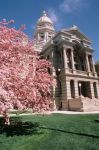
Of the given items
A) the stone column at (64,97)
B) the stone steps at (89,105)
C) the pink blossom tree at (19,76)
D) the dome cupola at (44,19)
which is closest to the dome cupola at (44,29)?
the dome cupola at (44,19)

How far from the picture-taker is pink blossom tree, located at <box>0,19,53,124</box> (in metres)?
8.33

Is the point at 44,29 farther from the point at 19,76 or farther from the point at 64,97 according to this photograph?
the point at 19,76

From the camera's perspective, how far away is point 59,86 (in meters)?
32.7

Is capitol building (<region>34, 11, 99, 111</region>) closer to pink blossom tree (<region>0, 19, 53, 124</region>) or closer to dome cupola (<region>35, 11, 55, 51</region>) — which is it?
pink blossom tree (<region>0, 19, 53, 124</region>)

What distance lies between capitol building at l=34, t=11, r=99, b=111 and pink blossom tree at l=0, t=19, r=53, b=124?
1661 cm

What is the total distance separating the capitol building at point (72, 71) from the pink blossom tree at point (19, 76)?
54.5 ft

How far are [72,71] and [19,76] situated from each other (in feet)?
79.5

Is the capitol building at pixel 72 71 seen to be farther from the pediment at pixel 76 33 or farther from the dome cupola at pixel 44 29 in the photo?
the dome cupola at pixel 44 29

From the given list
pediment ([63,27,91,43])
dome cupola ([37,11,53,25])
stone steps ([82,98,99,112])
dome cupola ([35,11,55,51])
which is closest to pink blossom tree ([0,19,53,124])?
stone steps ([82,98,99,112])

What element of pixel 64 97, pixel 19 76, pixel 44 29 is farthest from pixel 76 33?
pixel 19 76

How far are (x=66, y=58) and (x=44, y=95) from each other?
22457 millimetres

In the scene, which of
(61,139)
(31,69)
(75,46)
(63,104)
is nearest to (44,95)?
(31,69)

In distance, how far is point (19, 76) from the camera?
9375 mm

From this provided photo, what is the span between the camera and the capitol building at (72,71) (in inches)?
1182
